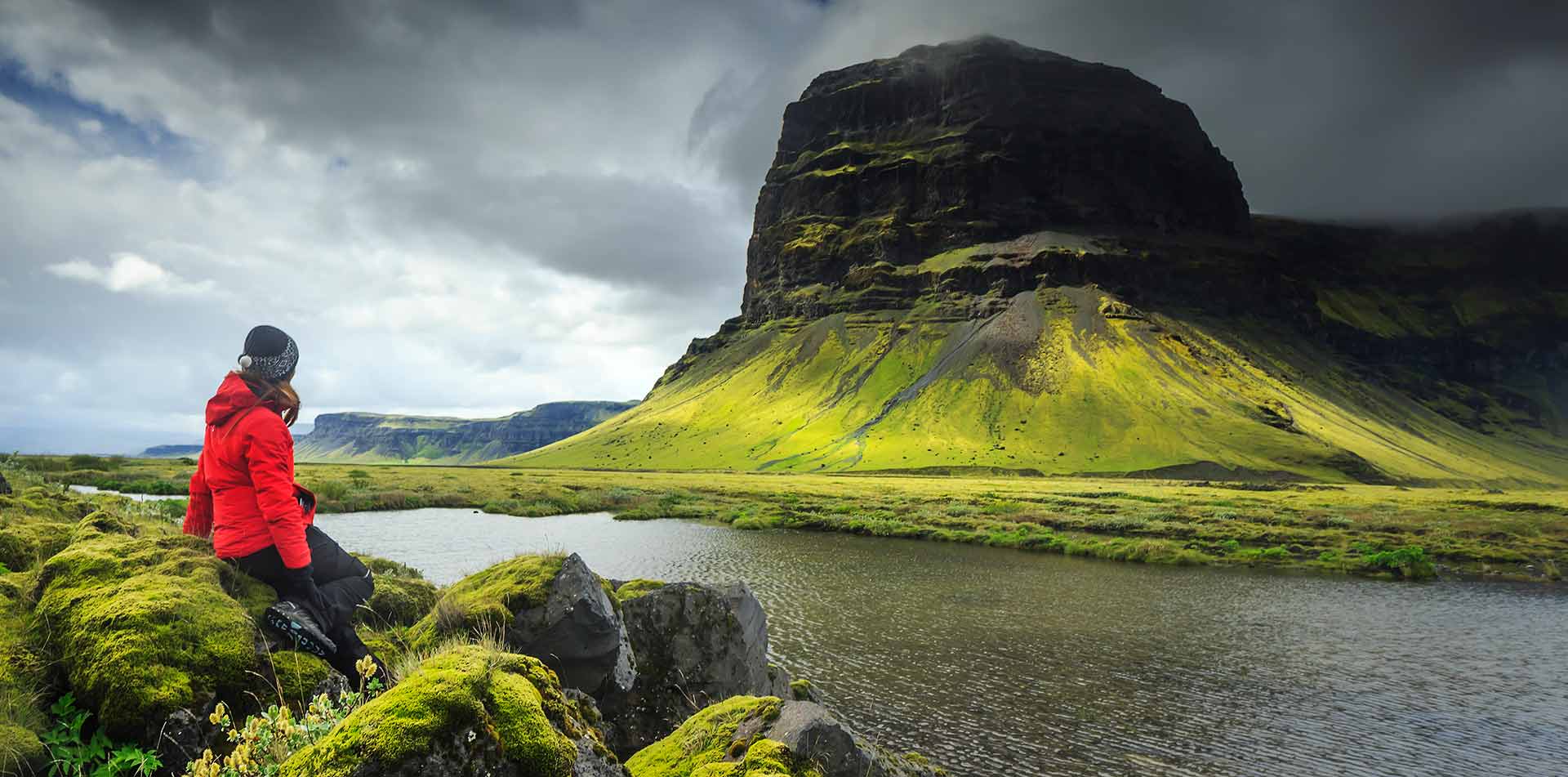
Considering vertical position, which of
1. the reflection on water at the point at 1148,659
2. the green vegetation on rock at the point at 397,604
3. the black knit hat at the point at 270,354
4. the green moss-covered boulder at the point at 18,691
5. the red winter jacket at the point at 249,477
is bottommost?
the reflection on water at the point at 1148,659

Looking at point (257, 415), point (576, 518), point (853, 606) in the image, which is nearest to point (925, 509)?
point (576, 518)

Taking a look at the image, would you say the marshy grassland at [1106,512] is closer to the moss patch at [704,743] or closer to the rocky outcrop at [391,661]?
the rocky outcrop at [391,661]

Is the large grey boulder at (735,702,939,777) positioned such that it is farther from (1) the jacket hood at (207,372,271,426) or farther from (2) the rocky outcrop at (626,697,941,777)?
(1) the jacket hood at (207,372,271,426)

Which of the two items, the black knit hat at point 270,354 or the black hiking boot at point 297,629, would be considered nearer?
the black hiking boot at point 297,629

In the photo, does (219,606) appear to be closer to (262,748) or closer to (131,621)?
(131,621)

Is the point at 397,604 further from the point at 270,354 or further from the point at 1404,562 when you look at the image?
the point at 1404,562

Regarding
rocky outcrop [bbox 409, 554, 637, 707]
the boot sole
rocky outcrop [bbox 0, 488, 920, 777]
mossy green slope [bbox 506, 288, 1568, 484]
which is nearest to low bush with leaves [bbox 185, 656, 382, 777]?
rocky outcrop [bbox 0, 488, 920, 777]

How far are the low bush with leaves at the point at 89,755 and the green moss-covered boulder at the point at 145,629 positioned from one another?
0.17 m

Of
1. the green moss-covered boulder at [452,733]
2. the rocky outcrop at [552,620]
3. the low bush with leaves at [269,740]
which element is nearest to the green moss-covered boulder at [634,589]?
the rocky outcrop at [552,620]

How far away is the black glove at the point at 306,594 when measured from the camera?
7730 mm

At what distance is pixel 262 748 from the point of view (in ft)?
16.8

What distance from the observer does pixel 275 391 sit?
26.1 feet

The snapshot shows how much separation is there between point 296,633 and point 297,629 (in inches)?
1.6

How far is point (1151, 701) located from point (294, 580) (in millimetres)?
21620
